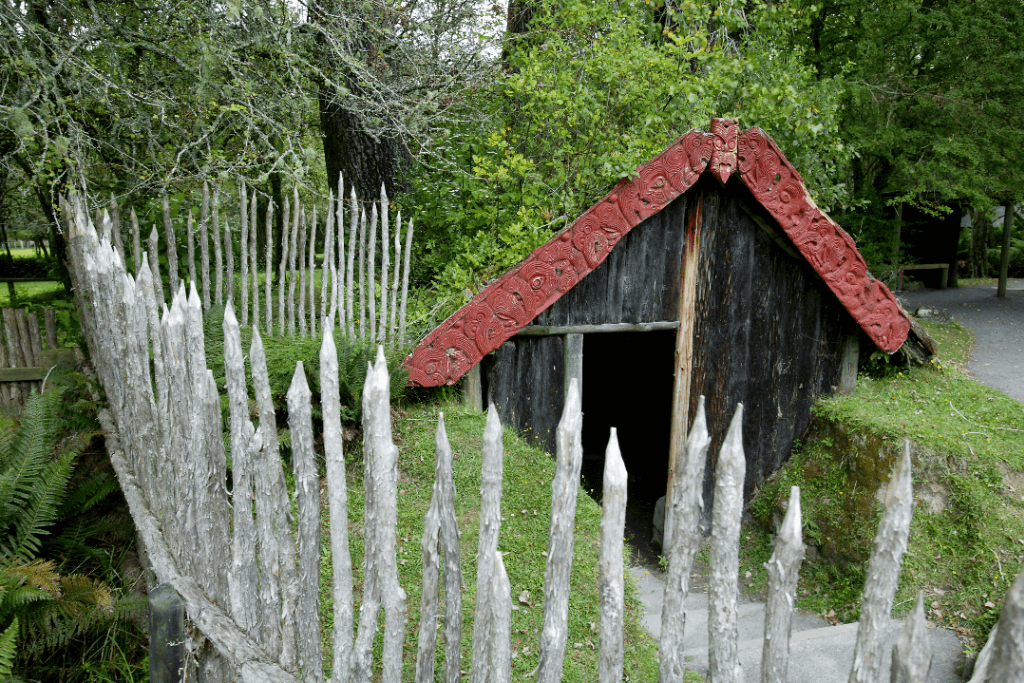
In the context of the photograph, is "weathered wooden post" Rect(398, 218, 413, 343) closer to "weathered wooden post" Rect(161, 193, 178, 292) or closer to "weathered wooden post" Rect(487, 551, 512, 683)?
"weathered wooden post" Rect(161, 193, 178, 292)

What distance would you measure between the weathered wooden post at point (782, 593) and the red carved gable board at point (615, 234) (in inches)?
157

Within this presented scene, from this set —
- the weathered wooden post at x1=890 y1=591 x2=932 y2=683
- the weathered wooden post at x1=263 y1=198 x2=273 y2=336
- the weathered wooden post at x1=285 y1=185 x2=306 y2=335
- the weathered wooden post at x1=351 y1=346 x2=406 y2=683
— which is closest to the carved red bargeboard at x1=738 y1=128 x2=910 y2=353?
the weathered wooden post at x1=285 y1=185 x2=306 y2=335

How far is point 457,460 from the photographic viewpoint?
5445 millimetres

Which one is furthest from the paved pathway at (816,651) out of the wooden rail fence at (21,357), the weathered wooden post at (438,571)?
the wooden rail fence at (21,357)

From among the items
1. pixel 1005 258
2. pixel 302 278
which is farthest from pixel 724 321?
pixel 1005 258

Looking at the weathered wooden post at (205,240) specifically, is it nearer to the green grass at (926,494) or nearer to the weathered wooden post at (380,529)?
the weathered wooden post at (380,529)

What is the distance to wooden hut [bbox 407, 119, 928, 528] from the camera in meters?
5.73

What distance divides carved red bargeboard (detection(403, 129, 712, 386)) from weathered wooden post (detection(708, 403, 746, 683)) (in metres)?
3.82

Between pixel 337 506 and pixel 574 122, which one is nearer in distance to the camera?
pixel 337 506

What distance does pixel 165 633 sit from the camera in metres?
2.84

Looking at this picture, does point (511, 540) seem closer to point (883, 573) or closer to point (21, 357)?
point (883, 573)

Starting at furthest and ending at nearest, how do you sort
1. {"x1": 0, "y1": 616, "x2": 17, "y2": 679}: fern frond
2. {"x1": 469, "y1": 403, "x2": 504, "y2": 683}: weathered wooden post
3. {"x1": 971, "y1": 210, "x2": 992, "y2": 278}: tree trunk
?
{"x1": 971, "y1": 210, "x2": 992, "y2": 278}: tree trunk
{"x1": 0, "y1": 616, "x2": 17, "y2": 679}: fern frond
{"x1": 469, "y1": 403, "x2": 504, "y2": 683}: weathered wooden post

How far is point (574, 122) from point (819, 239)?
2.82 m

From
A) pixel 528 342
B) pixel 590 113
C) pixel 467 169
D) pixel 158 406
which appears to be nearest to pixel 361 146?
pixel 467 169
